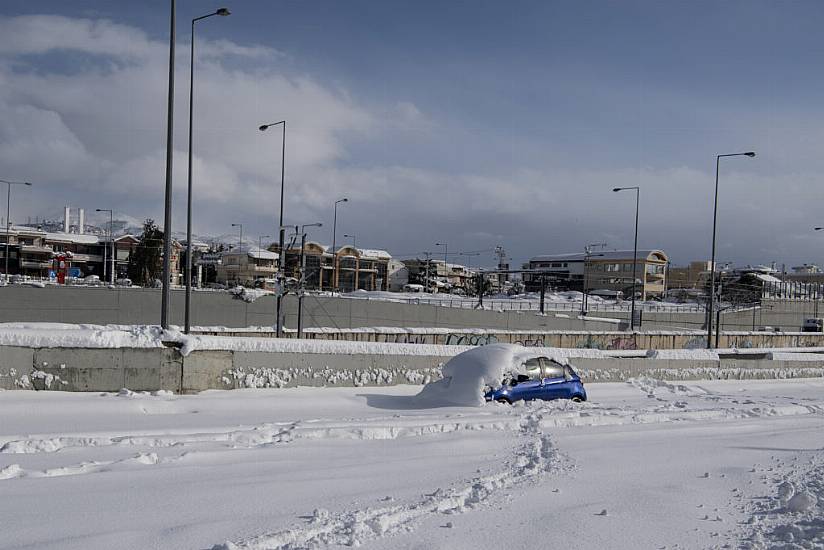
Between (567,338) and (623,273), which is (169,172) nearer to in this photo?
(567,338)

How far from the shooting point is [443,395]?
15086 millimetres

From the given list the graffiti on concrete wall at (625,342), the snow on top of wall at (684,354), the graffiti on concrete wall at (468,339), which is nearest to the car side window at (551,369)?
the snow on top of wall at (684,354)

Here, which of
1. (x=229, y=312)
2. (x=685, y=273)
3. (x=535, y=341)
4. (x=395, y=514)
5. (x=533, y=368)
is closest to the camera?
(x=395, y=514)

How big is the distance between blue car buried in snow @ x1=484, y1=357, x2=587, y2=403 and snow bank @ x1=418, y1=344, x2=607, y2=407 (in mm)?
151

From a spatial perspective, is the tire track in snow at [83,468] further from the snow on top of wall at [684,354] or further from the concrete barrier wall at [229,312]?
the concrete barrier wall at [229,312]

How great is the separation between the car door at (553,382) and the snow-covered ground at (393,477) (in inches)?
71.6

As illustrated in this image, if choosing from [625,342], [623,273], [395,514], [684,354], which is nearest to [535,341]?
[625,342]

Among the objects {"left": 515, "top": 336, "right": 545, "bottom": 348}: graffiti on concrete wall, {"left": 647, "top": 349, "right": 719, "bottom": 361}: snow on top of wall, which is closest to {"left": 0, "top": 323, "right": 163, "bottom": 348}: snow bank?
{"left": 647, "top": 349, "right": 719, "bottom": 361}: snow on top of wall

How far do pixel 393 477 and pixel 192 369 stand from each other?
8.32 meters

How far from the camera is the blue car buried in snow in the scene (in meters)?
14.7

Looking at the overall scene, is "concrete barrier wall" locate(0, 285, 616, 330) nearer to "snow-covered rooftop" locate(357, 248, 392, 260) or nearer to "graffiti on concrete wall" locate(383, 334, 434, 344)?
"graffiti on concrete wall" locate(383, 334, 434, 344)

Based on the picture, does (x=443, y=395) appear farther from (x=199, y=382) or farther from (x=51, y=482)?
(x=51, y=482)

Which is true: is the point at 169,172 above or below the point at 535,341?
above

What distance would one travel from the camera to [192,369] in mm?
14891
